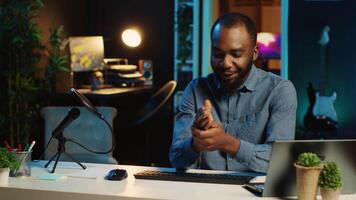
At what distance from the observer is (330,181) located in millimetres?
1832

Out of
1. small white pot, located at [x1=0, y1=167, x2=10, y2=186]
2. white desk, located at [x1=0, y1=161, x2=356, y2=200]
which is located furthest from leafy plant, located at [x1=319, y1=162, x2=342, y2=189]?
small white pot, located at [x1=0, y1=167, x2=10, y2=186]

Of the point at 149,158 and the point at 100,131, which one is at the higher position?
the point at 100,131

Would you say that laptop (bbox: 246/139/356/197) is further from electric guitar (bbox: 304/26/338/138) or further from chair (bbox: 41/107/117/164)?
electric guitar (bbox: 304/26/338/138)

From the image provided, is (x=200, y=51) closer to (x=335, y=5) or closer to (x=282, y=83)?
(x=335, y=5)

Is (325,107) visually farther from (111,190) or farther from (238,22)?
(111,190)

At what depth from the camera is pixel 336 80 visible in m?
5.56

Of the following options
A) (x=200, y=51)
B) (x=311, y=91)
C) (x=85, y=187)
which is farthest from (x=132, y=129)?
(x=85, y=187)

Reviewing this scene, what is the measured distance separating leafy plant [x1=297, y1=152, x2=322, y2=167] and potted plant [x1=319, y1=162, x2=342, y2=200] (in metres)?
0.04

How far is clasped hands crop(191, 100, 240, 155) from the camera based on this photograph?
212 centimetres

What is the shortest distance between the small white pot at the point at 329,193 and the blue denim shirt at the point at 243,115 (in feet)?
1.80

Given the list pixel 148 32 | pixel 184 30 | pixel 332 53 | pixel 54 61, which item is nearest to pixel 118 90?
pixel 54 61

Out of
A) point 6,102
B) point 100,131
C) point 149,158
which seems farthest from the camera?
point 149,158

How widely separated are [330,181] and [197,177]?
1.79ft

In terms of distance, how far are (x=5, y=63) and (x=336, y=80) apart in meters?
2.94
